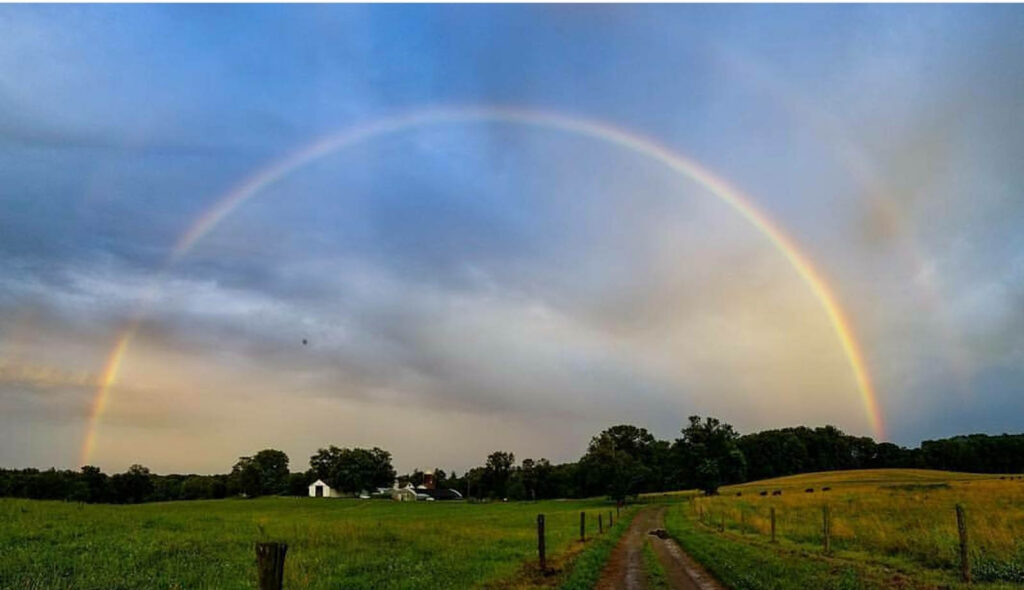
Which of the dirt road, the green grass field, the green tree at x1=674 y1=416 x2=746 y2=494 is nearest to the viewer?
the dirt road

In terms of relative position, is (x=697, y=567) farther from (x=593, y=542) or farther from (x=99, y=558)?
(x=99, y=558)

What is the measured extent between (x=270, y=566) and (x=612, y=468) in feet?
372

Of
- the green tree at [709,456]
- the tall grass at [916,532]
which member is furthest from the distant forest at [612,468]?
the tall grass at [916,532]

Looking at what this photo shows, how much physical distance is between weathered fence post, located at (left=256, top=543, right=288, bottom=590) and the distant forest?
103 meters

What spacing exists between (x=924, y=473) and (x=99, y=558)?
13783 cm

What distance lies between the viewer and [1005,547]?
1852 cm

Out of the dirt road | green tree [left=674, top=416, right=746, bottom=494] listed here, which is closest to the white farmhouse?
green tree [left=674, top=416, right=746, bottom=494]

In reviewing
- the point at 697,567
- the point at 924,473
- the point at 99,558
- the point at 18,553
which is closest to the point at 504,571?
the point at 697,567

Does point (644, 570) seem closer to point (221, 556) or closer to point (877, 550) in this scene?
point (877, 550)

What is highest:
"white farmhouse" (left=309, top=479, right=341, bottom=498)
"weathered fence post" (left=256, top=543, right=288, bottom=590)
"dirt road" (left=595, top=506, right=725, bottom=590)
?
"weathered fence post" (left=256, top=543, right=288, bottom=590)

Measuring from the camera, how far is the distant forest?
11325 centimetres

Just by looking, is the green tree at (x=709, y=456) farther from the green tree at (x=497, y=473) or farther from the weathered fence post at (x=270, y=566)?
the weathered fence post at (x=270, y=566)

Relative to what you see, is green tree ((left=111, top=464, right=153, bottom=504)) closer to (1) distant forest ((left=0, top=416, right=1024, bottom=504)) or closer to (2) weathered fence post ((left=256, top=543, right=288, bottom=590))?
(1) distant forest ((left=0, top=416, right=1024, bottom=504))

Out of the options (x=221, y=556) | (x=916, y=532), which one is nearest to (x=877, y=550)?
(x=916, y=532)
